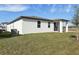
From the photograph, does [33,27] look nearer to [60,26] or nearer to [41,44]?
[41,44]

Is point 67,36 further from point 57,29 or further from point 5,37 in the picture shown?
point 5,37

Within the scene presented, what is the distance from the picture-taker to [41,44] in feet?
25.0

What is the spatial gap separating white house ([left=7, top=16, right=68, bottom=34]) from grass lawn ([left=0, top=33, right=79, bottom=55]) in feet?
0.31

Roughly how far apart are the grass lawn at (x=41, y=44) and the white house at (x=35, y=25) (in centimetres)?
10

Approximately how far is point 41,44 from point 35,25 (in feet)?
1.12

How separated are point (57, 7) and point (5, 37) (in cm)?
98

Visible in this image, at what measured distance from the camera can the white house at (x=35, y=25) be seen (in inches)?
300

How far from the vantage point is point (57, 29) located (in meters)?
7.71

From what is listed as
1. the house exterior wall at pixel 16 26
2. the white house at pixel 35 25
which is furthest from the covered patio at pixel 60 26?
the house exterior wall at pixel 16 26

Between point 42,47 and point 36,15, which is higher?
point 36,15

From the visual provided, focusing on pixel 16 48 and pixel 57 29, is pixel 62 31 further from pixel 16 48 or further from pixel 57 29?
pixel 16 48
